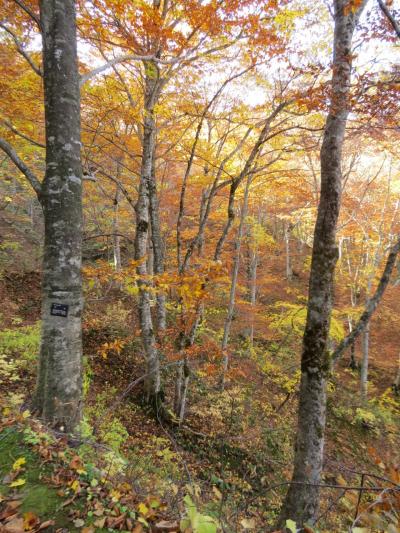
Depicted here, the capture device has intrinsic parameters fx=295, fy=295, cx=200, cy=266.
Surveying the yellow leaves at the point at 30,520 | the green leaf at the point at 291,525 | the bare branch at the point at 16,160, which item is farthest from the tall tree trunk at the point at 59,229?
the green leaf at the point at 291,525

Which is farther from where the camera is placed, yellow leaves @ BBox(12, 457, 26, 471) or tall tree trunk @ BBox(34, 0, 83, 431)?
tall tree trunk @ BBox(34, 0, 83, 431)

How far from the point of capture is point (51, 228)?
3178 mm

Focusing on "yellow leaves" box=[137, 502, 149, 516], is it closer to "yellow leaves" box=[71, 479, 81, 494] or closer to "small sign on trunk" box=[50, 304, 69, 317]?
"yellow leaves" box=[71, 479, 81, 494]

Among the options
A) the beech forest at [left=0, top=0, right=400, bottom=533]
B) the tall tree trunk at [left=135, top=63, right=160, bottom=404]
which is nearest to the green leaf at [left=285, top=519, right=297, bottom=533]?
the beech forest at [left=0, top=0, right=400, bottom=533]

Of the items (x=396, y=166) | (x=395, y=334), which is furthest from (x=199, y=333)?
(x=395, y=334)

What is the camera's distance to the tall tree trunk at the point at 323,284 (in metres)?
3.89

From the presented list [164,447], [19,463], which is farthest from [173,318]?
[19,463]

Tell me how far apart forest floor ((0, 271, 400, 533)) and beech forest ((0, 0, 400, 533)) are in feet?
0.09

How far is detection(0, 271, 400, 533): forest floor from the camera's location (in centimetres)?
204

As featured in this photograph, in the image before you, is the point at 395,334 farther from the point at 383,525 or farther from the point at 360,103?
the point at 383,525

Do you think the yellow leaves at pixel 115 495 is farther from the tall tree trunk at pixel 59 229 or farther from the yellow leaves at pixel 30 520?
the tall tree trunk at pixel 59 229

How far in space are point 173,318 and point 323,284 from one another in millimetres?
9653

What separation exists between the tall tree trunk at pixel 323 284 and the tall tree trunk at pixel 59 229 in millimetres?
2893

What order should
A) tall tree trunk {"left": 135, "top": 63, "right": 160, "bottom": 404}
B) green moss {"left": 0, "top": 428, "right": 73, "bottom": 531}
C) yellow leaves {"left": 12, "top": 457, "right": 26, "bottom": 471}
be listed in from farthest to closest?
1. tall tree trunk {"left": 135, "top": 63, "right": 160, "bottom": 404}
2. yellow leaves {"left": 12, "top": 457, "right": 26, "bottom": 471}
3. green moss {"left": 0, "top": 428, "right": 73, "bottom": 531}
